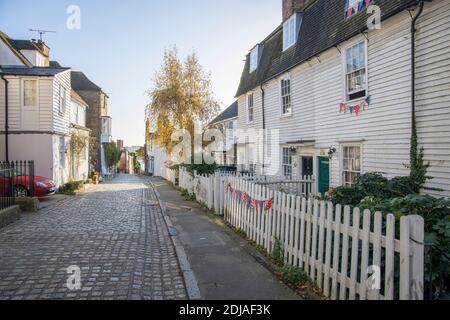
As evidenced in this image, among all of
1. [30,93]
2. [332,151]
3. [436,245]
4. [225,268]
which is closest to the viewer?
[436,245]

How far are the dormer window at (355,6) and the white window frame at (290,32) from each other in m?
3.77

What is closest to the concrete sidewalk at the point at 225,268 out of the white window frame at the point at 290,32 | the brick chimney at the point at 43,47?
the white window frame at the point at 290,32

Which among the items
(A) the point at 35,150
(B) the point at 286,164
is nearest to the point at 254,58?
(B) the point at 286,164

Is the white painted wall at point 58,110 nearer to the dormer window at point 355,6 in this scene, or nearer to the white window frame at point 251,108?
the white window frame at point 251,108

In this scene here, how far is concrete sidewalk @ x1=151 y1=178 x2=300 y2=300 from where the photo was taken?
16.4ft

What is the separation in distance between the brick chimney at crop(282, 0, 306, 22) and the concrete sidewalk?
1062 cm

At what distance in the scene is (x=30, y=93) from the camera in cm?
1853

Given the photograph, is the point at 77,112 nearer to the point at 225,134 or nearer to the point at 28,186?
the point at 225,134

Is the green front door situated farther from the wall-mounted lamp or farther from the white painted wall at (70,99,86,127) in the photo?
the white painted wall at (70,99,86,127)

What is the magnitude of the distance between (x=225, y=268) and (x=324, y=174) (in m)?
7.52

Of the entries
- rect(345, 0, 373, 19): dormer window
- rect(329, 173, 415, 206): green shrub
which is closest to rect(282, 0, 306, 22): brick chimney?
rect(345, 0, 373, 19): dormer window
